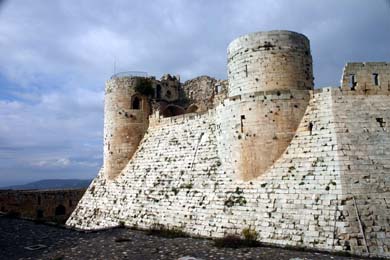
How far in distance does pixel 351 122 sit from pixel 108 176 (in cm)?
1453

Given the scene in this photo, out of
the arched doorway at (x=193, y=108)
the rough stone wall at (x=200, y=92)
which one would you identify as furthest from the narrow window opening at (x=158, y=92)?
the arched doorway at (x=193, y=108)

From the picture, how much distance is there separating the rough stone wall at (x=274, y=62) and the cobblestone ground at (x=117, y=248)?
673 cm

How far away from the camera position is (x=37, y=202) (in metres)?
28.3

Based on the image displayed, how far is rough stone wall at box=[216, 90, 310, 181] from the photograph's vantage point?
13594 millimetres

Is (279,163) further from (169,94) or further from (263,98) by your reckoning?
(169,94)

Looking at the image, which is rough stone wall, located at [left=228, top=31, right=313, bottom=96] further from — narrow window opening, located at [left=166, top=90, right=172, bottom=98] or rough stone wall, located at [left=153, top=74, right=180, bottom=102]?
narrow window opening, located at [left=166, top=90, right=172, bottom=98]

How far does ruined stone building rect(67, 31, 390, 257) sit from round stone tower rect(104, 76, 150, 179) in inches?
105

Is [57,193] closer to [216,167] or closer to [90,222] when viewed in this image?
[90,222]

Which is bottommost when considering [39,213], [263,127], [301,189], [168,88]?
[39,213]

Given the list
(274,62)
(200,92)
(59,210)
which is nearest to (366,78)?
(274,62)

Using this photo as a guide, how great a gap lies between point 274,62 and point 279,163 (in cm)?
427

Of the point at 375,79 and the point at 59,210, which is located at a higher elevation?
the point at 375,79

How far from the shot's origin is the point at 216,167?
15.6 metres

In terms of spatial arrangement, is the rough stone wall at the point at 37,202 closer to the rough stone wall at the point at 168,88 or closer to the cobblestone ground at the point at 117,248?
the cobblestone ground at the point at 117,248
